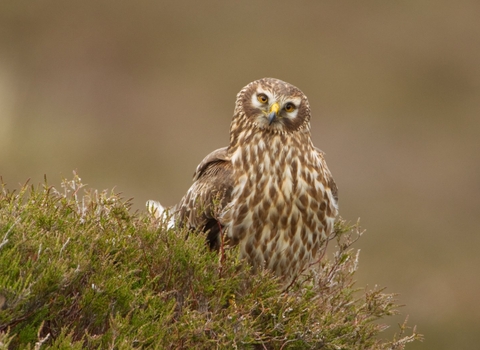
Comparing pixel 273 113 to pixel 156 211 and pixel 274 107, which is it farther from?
pixel 156 211

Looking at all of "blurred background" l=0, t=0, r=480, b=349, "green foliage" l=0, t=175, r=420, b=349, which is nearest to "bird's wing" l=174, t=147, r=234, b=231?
"green foliage" l=0, t=175, r=420, b=349

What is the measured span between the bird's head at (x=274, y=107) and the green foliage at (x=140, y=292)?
1064 mm

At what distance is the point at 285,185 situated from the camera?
6312mm

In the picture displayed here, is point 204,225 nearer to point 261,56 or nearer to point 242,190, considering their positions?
point 242,190

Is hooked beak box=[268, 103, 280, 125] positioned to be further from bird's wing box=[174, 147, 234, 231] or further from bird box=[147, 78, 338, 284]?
bird's wing box=[174, 147, 234, 231]

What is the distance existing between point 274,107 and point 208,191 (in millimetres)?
688

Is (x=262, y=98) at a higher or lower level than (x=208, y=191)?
higher

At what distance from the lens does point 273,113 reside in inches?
253

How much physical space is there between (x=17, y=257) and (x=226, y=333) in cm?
105

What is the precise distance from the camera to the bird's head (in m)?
6.45

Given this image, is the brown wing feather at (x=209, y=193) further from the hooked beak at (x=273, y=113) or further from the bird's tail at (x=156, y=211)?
the hooked beak at (x=273, y=113)

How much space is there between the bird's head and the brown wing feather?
316 millimetres

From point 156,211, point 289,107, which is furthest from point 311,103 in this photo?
point 156,211

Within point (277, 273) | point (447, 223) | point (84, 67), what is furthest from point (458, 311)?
point (84, 67)
